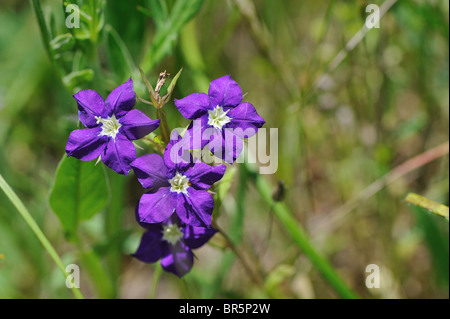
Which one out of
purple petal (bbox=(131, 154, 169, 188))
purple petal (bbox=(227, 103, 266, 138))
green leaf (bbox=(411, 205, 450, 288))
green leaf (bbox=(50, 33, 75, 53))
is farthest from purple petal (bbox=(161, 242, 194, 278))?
green leaf (bbox=(411, 205, 450, 288))

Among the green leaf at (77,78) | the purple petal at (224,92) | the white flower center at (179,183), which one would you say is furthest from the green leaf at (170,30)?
the white flower center at (179,183)

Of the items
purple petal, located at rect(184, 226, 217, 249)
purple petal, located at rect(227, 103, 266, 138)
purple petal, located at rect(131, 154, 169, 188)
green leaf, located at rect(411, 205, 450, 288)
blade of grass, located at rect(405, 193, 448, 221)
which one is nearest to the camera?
purple petal, located at rect(131, 154, 169, 188)

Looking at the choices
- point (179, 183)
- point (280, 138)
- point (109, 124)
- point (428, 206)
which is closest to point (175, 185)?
point (179, 183)

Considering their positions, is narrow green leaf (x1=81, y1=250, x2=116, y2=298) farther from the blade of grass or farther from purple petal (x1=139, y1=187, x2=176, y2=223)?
the blade of grass

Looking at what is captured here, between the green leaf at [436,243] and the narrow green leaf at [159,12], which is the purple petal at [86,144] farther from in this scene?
the green leaf at [436,243]

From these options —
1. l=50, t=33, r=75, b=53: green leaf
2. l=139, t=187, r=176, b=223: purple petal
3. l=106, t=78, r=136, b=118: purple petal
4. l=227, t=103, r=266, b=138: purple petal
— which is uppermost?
l=50, t=33, r=75, b=53: green leaf

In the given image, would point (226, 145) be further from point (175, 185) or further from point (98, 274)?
point (98, 274)
